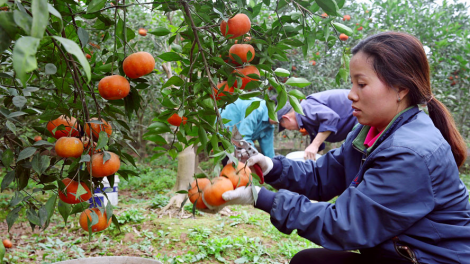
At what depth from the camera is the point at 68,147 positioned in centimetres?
113

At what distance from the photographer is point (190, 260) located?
106 inches

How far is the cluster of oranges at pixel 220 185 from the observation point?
125 cm

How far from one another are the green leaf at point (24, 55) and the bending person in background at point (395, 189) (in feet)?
2.72

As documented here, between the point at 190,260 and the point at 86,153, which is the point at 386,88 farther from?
the point at 190,260

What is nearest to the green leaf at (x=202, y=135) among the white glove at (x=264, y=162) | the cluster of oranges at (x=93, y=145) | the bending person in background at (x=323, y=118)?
the cluster of oranges at (x=93, y=145)

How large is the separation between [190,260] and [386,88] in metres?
1.90

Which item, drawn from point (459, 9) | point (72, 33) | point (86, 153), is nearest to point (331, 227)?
point (86, 153)

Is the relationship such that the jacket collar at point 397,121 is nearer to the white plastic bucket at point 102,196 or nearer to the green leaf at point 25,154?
the white plastic bucket at point 102,196

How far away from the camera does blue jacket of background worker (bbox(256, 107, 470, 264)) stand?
123cm

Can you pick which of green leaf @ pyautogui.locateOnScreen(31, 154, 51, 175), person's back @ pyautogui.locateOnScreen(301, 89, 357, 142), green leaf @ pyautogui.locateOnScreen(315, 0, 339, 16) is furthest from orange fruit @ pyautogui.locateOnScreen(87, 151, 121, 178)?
person's back @ pyautogui.locateOnScreen(301, 89, 357, 142)

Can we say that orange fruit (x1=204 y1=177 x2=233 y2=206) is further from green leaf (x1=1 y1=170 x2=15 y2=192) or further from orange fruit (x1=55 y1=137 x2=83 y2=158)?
green leaf (x1=1 y1=170 x2=15 y2=192)

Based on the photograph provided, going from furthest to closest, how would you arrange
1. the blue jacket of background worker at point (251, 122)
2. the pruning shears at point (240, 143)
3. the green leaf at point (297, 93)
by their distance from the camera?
the blue jacket of background worker at point (251, 122) → the pruning shears at point (240, 143) → the green leaf at point (297, 93)

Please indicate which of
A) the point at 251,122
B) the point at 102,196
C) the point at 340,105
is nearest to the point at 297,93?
the point at 251,122

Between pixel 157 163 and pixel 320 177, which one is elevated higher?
pixel 320 177
